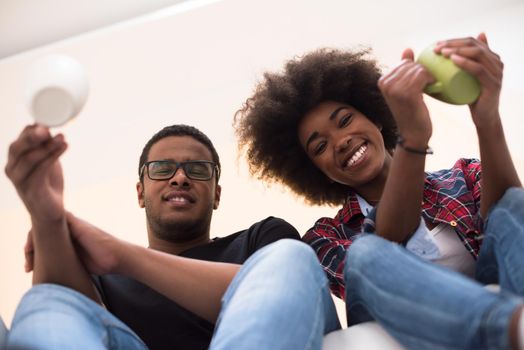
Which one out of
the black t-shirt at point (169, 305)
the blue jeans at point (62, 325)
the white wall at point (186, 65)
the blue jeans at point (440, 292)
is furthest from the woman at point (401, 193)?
the white wall at point (186, 65)

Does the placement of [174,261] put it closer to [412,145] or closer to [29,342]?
[29,342]

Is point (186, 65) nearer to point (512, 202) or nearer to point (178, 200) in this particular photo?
point (178, 200)

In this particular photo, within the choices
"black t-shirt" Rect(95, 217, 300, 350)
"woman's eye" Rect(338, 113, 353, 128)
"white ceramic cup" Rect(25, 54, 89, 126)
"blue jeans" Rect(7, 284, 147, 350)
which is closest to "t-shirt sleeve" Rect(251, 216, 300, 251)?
"black t-shirt" Rect(95, 217, 300, 350)

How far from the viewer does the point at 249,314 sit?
710 millimetres

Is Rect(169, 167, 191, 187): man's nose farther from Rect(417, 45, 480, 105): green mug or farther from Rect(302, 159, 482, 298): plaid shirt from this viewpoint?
Rect(417, 45, 480, 105): green mug

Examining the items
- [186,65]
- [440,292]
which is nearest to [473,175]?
[440,292]

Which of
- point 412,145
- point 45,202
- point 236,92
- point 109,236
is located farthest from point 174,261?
point 236,92

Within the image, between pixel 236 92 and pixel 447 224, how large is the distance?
1.49 meters

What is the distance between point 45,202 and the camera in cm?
88

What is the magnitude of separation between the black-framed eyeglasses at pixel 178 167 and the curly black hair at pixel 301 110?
0.21 m

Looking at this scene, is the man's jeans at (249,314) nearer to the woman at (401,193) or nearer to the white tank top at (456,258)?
the woman at (401,193)

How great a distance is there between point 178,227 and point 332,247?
1.13 ft

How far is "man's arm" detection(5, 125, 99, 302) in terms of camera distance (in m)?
0.84

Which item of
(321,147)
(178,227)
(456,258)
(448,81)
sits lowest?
(456,258)
